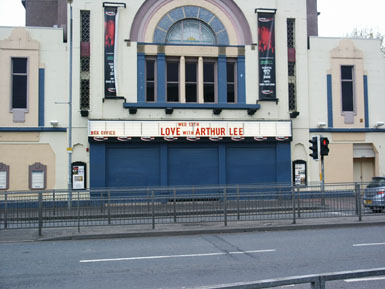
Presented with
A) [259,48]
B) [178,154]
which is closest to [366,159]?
[259,48]

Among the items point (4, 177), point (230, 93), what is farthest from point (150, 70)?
point (4, 177)

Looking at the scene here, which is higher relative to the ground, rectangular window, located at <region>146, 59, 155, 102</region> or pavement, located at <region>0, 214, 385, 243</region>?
rectangular window, located at <region>146, 59, 155, 102</region>

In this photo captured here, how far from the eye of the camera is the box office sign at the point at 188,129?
68.6ft

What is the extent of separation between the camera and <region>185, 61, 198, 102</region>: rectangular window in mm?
22528

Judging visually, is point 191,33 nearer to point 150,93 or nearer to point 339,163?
point 150,93

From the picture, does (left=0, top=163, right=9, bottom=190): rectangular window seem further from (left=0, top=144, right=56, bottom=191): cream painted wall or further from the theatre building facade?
the theatre building facade

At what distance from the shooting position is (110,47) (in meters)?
21.4

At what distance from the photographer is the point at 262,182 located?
22672 millimetres

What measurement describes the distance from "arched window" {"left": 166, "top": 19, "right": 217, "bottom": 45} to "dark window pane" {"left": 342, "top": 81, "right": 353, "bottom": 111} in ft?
25.8

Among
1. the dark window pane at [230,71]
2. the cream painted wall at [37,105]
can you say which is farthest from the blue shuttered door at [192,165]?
the cream painted wall at [37,105]

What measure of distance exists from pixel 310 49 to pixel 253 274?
1848cm

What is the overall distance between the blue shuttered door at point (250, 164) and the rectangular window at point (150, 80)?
4.90m

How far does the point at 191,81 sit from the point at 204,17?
11.3 feet

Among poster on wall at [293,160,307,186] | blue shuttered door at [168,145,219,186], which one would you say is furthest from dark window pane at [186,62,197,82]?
poster on wall at [293,160,307,186]
